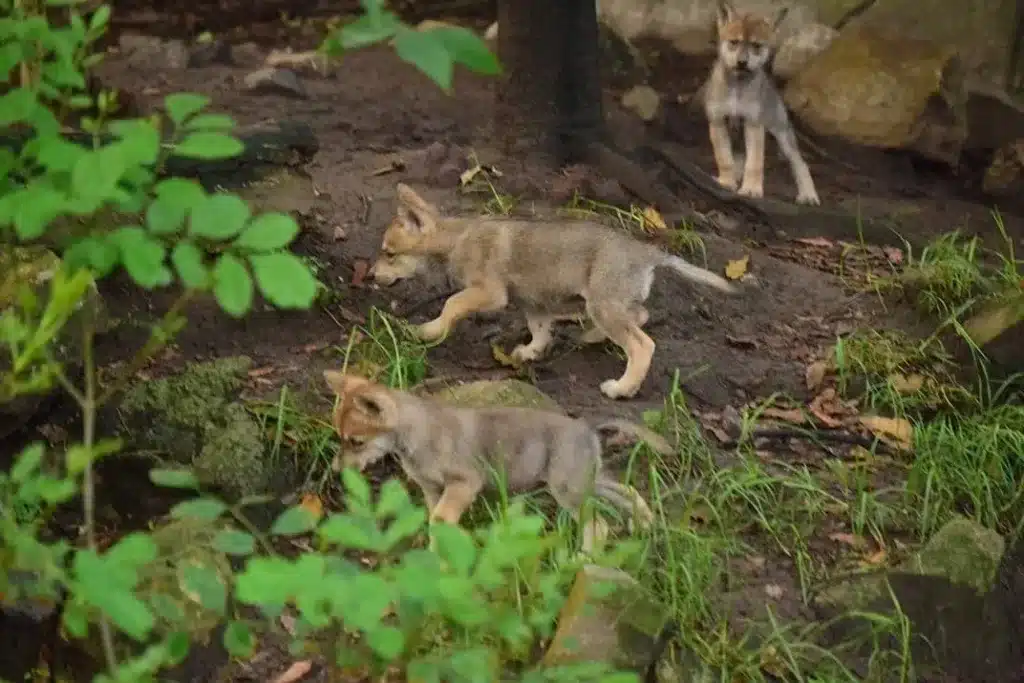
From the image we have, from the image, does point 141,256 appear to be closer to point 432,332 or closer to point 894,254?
point 432,332

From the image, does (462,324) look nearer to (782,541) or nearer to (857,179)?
(782,541)

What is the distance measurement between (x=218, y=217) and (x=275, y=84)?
21.8 feet

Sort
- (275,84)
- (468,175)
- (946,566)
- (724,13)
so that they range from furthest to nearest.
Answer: (275,84) < (724,13) < (468,175) < (946,566)

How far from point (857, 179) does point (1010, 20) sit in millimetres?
1999

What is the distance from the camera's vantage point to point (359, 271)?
535cm

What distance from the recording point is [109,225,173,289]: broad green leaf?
68.0 inches

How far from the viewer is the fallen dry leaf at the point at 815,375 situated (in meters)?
5.00

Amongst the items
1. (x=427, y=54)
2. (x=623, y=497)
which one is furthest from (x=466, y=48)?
(x=623, y=497)

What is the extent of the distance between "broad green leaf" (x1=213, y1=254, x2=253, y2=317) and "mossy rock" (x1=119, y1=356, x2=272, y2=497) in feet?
7.28

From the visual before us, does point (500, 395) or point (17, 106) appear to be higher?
point (17, 106)

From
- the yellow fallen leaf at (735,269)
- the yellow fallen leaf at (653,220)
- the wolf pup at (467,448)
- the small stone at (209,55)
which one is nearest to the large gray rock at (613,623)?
the wolf pup at (467,448)

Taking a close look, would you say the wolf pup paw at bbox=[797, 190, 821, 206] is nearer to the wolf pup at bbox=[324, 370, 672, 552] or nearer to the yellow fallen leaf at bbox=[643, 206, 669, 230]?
the yellow fallen leaf at bbox=[643, 206, 669, 230]

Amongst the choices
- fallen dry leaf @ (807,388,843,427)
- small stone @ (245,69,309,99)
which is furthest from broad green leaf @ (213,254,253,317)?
small stone @ (245,69,309,99)

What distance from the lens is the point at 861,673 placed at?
347cm
